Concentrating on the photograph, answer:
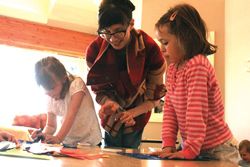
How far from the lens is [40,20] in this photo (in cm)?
441

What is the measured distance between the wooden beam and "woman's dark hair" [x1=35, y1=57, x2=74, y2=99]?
3.21m

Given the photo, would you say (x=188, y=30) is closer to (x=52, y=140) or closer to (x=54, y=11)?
(x=52, y=140)

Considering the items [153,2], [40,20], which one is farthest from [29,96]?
[153,2]

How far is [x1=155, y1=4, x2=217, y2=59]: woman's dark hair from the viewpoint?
3.01 feet

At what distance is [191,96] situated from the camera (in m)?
0.81

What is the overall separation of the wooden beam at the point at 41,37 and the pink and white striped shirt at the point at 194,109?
3.79m

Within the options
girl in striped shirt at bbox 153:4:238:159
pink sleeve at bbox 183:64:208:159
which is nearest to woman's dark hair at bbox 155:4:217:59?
girl in striped shirt at bbox 153:4:238:159

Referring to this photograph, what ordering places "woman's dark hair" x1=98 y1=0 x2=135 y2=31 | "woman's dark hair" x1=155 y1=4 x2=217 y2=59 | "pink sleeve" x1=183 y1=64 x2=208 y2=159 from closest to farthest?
"pink sleeve" x1=183 y1=64 x2=208 y2=159 < "woman's dark hair" x1=155 y1=4 x2=217 y2=59 < "woman's dark hair" x1=98 y1=0 x2=135 y2=31

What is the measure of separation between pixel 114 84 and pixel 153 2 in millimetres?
1711

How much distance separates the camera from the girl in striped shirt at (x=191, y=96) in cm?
80

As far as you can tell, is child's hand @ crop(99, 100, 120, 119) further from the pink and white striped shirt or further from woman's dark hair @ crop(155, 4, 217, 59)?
→ woman's dark hair @ crop(155, 4, 217, 59)

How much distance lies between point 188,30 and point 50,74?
0.68 meters

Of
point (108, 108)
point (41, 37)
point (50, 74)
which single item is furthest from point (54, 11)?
point (108, 108)

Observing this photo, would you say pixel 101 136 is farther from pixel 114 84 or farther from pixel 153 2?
pixel 153 2
